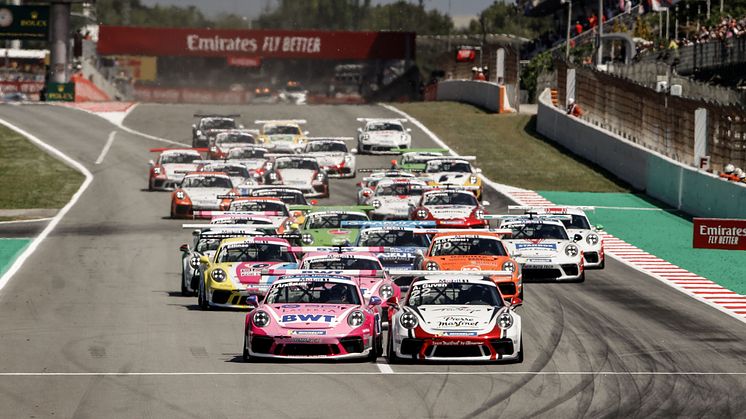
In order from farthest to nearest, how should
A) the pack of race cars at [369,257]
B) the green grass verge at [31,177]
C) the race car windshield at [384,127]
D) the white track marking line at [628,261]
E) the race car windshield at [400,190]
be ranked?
the race car windshield at [384,127], the green grass verge at [31,177], the race car windshield at [400,190], the white track marking line at [628,261], the pack of race cars at [369,257]

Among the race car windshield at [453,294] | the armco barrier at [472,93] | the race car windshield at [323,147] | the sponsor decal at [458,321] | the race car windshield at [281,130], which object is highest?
the armco barrier at [472,93]

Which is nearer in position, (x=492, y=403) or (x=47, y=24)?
(x=492, y=403)

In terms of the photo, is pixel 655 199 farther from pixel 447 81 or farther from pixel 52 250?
pixel 447 81

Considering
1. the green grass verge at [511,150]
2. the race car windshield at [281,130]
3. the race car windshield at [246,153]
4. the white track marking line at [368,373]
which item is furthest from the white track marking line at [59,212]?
the green grass verge at [511,150]

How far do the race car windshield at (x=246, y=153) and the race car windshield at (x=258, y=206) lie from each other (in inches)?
585

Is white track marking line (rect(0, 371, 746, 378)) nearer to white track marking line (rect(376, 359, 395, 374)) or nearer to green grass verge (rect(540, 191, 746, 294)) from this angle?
white track marking line (rect(376, 359, 395, 374))

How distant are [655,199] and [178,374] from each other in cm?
2887

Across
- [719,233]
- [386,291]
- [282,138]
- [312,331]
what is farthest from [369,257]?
[282,138]

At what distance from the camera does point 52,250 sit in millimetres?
33375

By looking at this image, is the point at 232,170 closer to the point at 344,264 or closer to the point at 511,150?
the point at 511,150

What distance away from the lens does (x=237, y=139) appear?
174 feet

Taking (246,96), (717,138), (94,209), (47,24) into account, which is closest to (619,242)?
(717,138)

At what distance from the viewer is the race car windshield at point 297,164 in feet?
145

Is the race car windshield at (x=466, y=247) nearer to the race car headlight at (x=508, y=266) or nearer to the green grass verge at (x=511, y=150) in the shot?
the race car headlight at (x=508, y=266)
